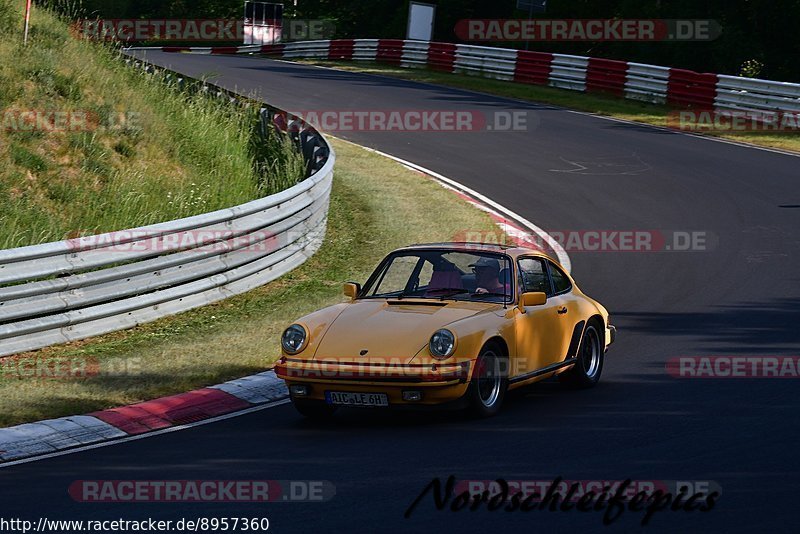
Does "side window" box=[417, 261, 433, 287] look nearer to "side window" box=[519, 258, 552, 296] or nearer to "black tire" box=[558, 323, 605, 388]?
"side window" box=[519, 258, 552, 296]

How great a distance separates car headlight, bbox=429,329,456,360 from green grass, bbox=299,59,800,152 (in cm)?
1692

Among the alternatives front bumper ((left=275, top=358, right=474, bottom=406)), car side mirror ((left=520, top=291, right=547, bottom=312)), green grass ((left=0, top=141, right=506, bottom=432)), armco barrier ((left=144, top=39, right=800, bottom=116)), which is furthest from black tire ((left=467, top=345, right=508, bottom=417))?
armco barrier ((left=144, top=39, right=800, bottom=116))

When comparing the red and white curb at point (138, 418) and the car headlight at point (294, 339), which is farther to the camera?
the car headlight at point (294, 339)

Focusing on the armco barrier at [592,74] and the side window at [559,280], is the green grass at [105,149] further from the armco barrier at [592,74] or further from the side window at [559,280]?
the armco barrier at [592,74]

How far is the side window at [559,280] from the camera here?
10.6m

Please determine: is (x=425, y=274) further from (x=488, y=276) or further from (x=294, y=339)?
(x=294, y=339)

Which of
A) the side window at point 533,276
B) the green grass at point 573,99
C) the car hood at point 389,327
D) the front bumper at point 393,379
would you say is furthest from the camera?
the green grass at point 573,99

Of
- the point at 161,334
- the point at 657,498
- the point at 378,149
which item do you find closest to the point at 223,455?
the point at 657,498

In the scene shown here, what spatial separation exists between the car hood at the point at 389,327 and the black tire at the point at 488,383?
0.38m

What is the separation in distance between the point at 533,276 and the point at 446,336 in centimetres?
171

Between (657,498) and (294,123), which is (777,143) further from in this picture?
(657,498)

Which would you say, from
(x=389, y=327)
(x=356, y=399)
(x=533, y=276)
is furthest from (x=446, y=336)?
(x=533, y=276)

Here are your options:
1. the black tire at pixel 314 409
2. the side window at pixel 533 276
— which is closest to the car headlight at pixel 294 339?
the black tire at pixel 314 409

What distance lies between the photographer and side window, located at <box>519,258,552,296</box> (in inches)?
398
